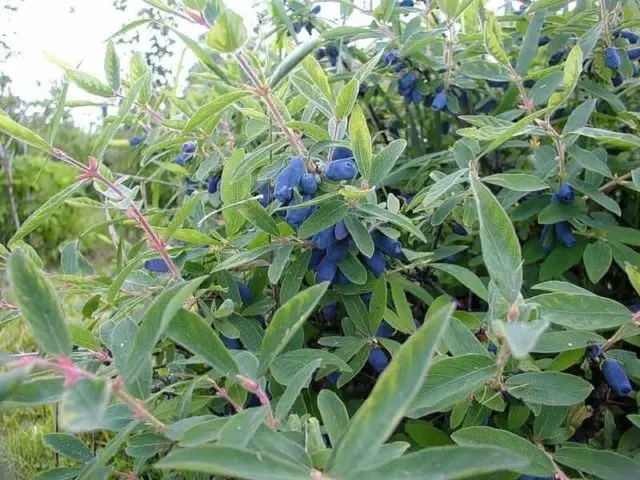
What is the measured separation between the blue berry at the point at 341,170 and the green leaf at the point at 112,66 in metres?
0.40

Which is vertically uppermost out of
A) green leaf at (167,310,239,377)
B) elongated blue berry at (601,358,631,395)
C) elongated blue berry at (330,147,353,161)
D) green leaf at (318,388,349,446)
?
elongated blue berry at (330,147,353,161)

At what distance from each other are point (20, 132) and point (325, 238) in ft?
1.30

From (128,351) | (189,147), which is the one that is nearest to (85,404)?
(128,351)

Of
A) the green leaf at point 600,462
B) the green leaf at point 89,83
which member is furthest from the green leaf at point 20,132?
the green leaf at point 600,462

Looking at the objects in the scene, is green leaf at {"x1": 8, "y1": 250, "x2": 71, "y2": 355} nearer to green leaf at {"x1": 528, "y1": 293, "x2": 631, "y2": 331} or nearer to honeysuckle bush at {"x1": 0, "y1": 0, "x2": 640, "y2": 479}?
honeysuckle bush at {"x1": 0, "y1": 0, "x2": 640, "y2": 479}

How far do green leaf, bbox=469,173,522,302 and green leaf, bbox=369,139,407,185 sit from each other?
10.2 inches

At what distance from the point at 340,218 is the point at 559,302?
0.94ft

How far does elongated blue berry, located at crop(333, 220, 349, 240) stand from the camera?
2.85 ft

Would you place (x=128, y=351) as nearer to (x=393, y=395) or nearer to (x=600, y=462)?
(x=393, y=395)

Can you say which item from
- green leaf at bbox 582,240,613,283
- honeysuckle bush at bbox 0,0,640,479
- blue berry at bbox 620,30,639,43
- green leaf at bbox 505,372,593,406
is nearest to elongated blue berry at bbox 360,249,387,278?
honeysuckle bush at bbox 0,0,640,479

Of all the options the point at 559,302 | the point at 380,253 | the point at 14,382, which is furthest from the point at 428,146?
the point at 14,382

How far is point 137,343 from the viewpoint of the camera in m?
0.58

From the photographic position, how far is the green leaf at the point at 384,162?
0.87 m

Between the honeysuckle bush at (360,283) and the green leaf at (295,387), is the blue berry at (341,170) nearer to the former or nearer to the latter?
the honeysuckle bush at (360,283)
